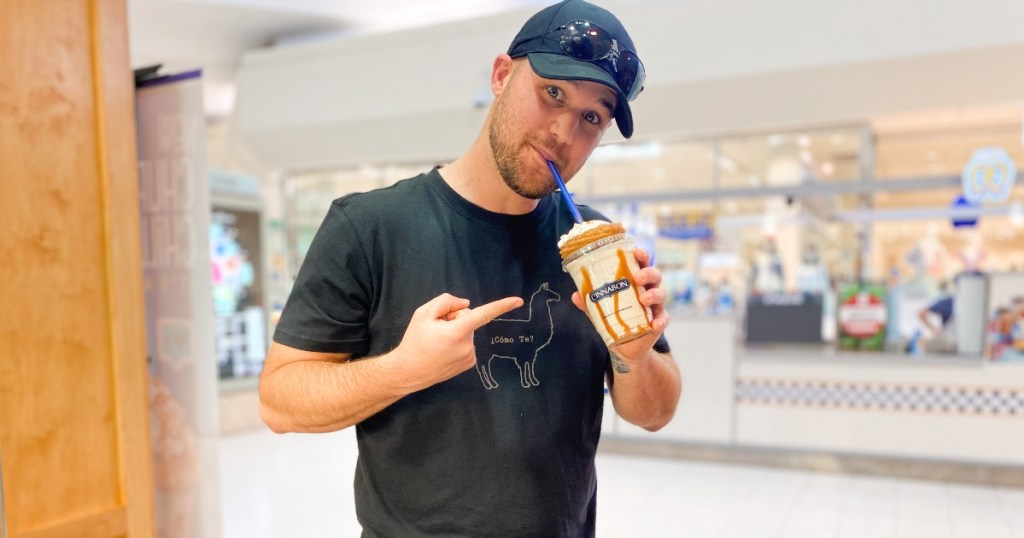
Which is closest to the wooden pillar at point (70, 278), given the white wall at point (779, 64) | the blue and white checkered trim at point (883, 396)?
the white wall at point (779, 64)

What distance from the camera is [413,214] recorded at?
1062 millimetres

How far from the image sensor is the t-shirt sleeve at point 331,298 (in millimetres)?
979

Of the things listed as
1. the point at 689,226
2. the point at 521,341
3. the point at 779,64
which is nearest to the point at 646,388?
the point at 521,341

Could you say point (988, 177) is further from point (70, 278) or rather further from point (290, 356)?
point (70, 278)

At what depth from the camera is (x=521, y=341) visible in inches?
41.9

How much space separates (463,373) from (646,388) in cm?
29

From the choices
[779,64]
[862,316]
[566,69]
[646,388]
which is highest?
[779,64]

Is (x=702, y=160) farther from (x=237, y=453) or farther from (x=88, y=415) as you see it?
(x=88, y=415)

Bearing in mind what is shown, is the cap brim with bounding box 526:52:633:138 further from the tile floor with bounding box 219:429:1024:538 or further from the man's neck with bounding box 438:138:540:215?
the tile floor with bounding box 219:429:1024:538

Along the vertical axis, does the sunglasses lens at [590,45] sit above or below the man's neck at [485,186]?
above

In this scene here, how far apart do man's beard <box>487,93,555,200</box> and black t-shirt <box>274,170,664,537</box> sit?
0.25ft

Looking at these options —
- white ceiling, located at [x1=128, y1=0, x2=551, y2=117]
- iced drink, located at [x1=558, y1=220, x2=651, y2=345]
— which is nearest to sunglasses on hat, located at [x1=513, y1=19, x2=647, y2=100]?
iced drink, located at [x1=558, y1=220, x2=651, y2=345]

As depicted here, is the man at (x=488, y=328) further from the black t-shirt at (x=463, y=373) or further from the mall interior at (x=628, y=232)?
the mall interior at (x=628, y=232)

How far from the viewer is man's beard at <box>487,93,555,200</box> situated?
1.01 metres
